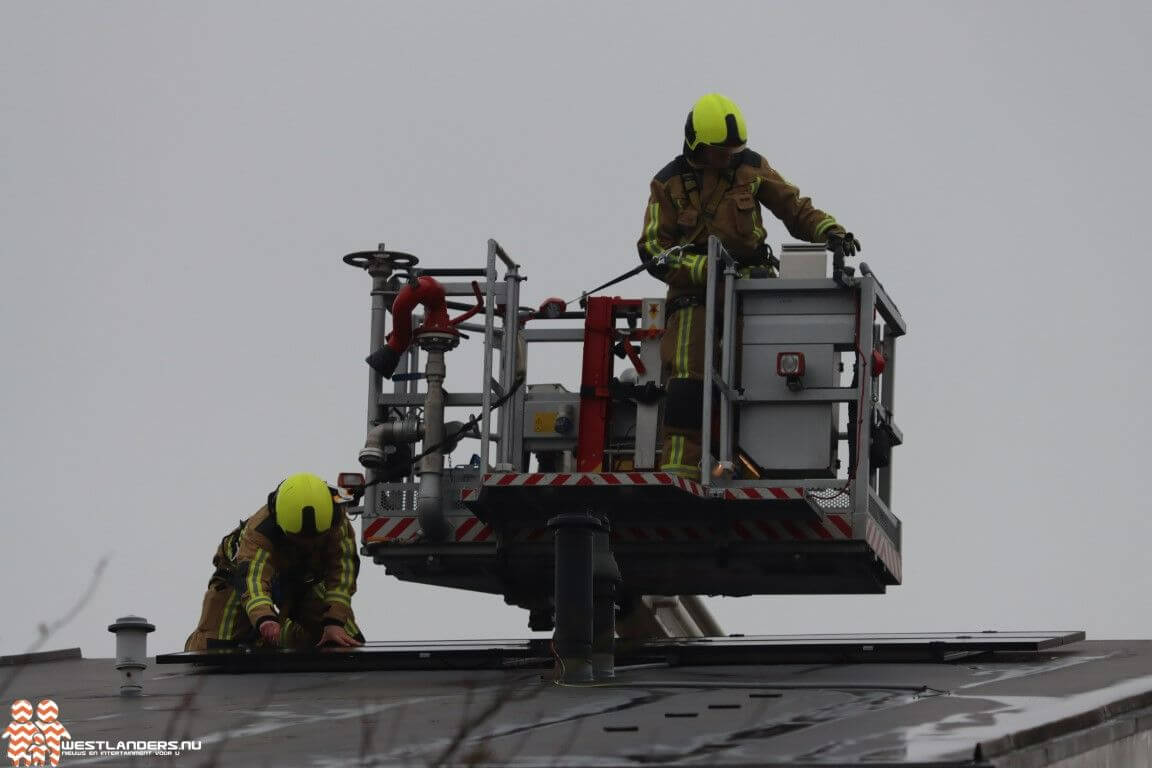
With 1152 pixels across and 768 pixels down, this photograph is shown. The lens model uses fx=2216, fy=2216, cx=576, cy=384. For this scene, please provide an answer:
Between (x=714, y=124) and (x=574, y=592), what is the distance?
5.21m

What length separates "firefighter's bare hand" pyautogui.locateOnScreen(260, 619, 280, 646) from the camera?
1423 centimetres

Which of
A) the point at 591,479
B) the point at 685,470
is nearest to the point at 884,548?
the point at 685,470

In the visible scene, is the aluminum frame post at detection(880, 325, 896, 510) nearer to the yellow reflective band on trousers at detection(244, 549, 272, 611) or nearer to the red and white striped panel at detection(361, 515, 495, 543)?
the red and white striped panel at detection(361, 515, 495, 543)

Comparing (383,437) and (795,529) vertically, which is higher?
(383,437)

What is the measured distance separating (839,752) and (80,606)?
344 cm

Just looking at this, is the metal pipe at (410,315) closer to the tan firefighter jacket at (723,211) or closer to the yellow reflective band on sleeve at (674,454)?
the tan firefighter jacket at (723,211)

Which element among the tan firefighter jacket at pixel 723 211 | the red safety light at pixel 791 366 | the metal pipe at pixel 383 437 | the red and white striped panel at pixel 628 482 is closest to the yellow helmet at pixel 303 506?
the metal pipe at pixel 383 437

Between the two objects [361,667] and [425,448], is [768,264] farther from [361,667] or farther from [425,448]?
[361,667]

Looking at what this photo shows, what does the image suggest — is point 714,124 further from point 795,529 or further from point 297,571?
point 297,571

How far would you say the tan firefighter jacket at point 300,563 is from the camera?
49.8 ft

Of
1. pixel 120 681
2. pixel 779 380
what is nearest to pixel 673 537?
pixel 779 380

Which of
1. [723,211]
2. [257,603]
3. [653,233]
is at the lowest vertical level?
[257,603]

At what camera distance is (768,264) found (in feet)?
51.3

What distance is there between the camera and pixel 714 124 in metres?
15.5
